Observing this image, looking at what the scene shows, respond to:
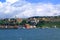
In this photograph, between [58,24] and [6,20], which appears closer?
[58,24]

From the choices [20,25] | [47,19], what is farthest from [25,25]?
[47,19]

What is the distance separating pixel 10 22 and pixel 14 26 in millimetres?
3410

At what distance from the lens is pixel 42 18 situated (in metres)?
170

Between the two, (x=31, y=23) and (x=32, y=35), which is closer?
(x=32, y=35)

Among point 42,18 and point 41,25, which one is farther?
point 42,18

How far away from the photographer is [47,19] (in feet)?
543

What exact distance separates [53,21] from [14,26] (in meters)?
21.5

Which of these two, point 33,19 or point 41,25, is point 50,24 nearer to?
point 41,25

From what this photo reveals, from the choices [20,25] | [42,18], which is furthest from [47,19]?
[20,25]

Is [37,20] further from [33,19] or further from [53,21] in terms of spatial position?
[53,21]

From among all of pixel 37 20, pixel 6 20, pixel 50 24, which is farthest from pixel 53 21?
pixel 6 20

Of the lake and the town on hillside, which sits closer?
the lake

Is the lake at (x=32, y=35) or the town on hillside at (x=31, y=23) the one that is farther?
the town on hillside at (x=31, y=23)

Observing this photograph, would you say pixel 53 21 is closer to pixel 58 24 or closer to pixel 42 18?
pixel 58 24
